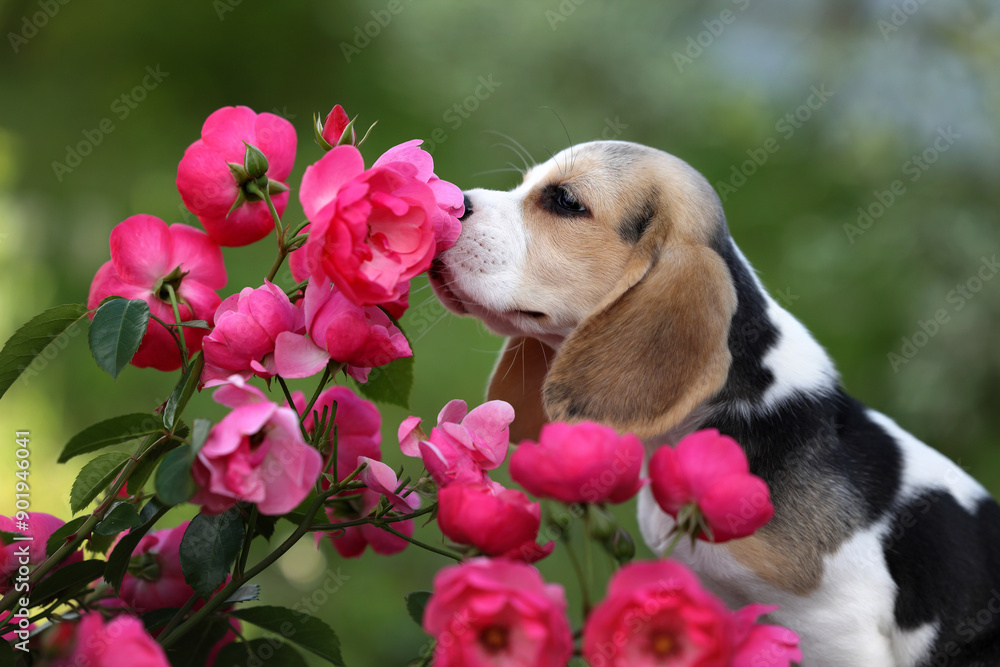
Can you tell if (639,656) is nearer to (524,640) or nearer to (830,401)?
(524,640)

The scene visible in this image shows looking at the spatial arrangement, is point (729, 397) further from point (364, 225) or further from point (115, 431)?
point (115, 431)

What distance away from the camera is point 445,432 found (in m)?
1.08

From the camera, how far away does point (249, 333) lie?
3.34 ft

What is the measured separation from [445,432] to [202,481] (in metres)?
0.31

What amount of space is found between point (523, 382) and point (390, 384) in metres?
0.75

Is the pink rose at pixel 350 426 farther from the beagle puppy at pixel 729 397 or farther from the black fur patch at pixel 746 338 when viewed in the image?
the black fur patch at pixel 746 338

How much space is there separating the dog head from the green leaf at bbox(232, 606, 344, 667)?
67 centimetres

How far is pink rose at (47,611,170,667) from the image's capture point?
727 mm

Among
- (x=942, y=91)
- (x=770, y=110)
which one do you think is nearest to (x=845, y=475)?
(x=942, y=91)

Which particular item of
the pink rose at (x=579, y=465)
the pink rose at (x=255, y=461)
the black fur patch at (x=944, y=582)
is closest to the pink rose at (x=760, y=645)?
the pink rose at (x=579, y=465)

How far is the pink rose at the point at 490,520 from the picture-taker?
867 mm

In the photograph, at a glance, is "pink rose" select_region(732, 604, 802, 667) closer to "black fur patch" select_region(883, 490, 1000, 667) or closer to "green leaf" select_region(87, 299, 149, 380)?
"green leaf" select_region(87, 299, 149, 380)

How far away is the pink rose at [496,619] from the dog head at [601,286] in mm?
841

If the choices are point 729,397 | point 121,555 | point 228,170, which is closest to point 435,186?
point 228,170
